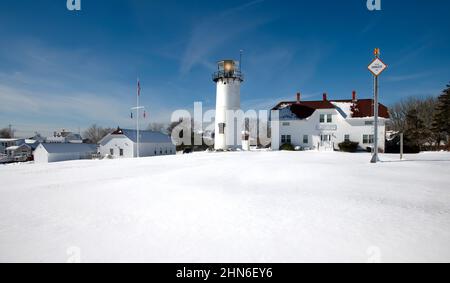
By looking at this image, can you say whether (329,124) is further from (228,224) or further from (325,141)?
(228,224)

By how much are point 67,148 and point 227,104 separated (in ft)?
106

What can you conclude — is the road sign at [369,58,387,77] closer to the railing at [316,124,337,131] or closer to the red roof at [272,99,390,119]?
the railing at [316,124,337,131]

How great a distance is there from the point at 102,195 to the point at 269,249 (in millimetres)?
5141

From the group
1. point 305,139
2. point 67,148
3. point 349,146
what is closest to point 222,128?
point 305,139

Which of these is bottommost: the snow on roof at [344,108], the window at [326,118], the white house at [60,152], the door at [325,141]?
the white house at [60,152]

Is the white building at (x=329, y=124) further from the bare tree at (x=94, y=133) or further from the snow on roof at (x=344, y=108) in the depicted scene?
the bare tree at (x=94, y=133)

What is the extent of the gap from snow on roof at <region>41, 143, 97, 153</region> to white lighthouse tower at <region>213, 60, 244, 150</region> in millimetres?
29369

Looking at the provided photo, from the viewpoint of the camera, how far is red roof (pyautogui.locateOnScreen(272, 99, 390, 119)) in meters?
30.5

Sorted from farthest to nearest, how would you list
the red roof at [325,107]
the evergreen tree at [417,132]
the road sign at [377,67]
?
the evergreen tree at [417,132] < the red roof at [325,107] < the road sign at [377,67]

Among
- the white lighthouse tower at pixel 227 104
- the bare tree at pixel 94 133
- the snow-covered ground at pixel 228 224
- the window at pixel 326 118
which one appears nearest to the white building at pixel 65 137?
the bare tree at pixel 94 133

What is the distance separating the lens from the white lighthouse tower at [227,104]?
34344mm

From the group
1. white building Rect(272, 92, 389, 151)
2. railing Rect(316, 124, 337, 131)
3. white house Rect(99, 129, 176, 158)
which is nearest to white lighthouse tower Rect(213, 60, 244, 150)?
white building Rect(272, 92, 389, 151)

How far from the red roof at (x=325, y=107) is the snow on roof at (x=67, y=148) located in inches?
1513

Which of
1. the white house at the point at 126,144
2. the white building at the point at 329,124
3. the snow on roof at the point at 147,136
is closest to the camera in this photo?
the white building at the point at 329,124
